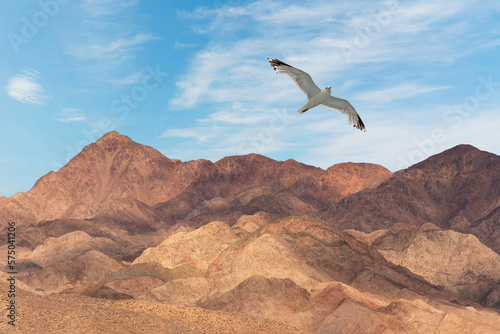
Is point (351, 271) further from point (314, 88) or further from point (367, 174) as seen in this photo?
point (367, 174)

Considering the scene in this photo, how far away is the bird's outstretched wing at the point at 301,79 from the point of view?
51.2 ft

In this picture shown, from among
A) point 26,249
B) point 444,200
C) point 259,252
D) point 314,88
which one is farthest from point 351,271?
point 444,200

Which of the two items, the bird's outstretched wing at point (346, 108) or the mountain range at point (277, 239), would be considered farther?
the mountain range at point (277, 239)

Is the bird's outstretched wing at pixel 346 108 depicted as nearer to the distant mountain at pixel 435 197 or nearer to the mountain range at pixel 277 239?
the mountain range at pixel 277 239

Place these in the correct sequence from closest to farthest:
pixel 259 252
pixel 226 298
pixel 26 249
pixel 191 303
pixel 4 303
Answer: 1. pixel 4 303
2. pixel 226 298
3. pixel 191 303
4. pixel 259 252
5. pixel 26 249

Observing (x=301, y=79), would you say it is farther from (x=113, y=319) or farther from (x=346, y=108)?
(x=113, y=319)

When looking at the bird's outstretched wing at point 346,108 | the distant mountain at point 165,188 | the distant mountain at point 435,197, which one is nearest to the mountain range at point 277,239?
the distant mountain at point 435,197

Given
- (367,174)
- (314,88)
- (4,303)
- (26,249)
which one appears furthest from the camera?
(367,174)

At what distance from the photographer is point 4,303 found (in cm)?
1758

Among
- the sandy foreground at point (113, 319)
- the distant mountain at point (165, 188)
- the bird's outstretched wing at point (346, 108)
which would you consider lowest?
the sandy foreground at point (113, 319)

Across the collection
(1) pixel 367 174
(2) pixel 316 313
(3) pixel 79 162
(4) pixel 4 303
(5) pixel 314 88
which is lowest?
(2) pixel 316 313

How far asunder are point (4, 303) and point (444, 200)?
382ft

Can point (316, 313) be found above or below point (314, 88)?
below

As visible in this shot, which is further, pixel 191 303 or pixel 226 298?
pixel 191 303
